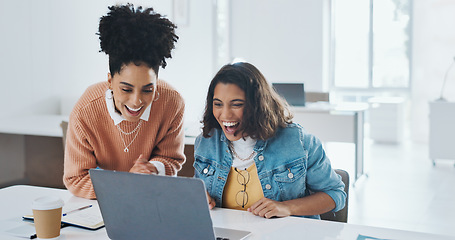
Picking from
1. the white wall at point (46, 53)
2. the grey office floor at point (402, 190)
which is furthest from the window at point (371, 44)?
the white wall at point (46, 53)

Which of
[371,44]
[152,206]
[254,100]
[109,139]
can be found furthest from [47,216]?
[371,44]

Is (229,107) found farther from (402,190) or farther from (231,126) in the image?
(402,190)

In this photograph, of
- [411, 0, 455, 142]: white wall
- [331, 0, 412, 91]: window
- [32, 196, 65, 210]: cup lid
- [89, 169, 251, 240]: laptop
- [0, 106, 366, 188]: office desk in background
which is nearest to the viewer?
[89, 169, 251, 240]: laptop

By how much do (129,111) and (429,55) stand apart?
261 inches

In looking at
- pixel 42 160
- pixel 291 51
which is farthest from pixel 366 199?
pixel 291 51

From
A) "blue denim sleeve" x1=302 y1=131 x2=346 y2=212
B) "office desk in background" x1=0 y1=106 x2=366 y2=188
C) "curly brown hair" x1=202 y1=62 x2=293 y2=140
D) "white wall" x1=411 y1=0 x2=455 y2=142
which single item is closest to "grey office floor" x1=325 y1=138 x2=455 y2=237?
"white wall" x1=411 y1=0 x2=455 y2=142

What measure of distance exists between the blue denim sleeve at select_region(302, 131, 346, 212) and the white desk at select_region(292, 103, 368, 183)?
3.16m

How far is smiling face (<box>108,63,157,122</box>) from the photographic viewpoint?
141cm

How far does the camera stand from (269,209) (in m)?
1.50

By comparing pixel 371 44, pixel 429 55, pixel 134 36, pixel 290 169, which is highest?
pixel 371 44

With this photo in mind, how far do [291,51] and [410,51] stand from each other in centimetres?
179

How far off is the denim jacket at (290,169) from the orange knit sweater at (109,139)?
8.3 inches

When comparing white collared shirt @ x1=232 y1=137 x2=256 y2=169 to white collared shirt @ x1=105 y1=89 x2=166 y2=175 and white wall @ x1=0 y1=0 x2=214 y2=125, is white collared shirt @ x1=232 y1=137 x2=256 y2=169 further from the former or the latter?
white wall @ x1=0 y1=0 x2=214 y2=125

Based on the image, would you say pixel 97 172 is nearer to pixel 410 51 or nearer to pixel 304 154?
A: pixel 304 154
